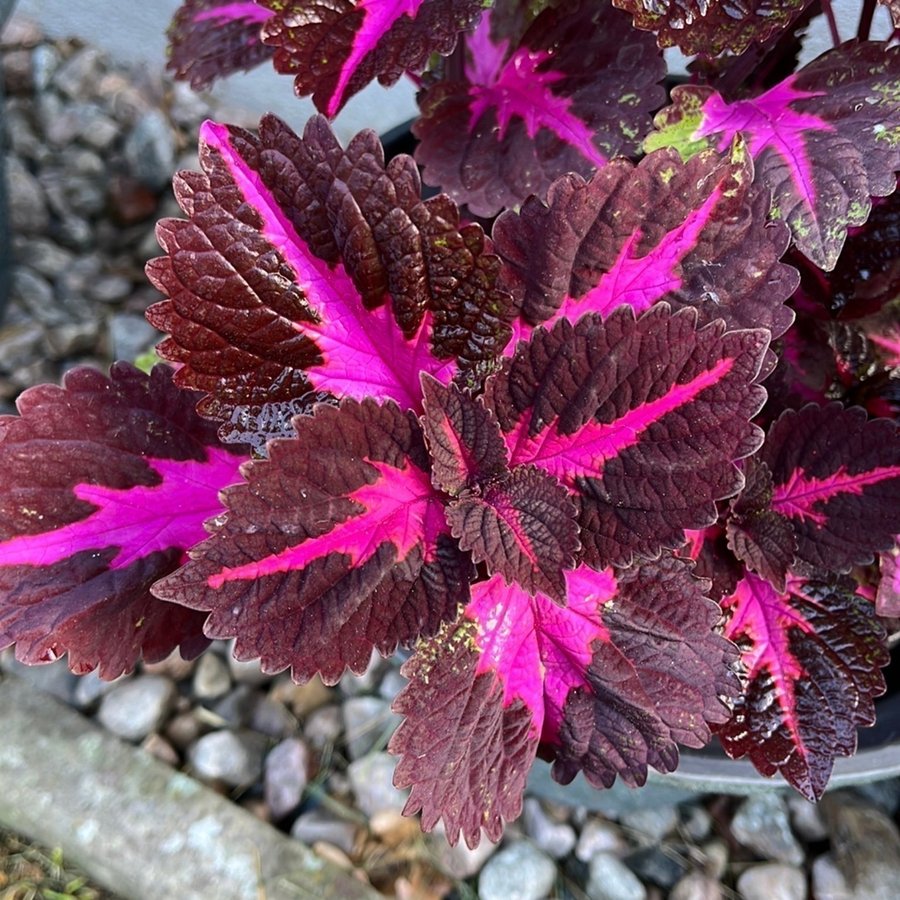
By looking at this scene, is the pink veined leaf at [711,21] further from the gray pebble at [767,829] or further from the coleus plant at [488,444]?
the gray pebble at [767,829]

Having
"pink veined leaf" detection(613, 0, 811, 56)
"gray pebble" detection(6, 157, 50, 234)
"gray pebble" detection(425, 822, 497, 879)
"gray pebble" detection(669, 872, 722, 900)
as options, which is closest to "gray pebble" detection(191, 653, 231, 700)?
"gray pebble" detection(425, 822, 497, 879)

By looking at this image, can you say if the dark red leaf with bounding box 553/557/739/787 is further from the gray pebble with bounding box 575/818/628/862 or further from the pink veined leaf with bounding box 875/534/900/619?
the gray pebble with bounding box 575/818/628/862

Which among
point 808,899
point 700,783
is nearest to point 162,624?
point 700,783

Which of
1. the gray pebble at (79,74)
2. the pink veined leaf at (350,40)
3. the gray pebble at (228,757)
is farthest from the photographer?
the gray pebble at (79,74)

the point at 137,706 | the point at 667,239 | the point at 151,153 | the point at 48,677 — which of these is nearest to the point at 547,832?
the point at 137,706

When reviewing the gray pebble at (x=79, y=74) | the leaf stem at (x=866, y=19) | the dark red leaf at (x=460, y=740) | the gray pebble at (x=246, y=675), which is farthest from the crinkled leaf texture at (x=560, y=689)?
the gray pebble at (x=79, y=74)

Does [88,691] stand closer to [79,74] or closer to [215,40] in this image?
[215,40]

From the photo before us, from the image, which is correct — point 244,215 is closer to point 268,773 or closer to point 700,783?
point 700,783
